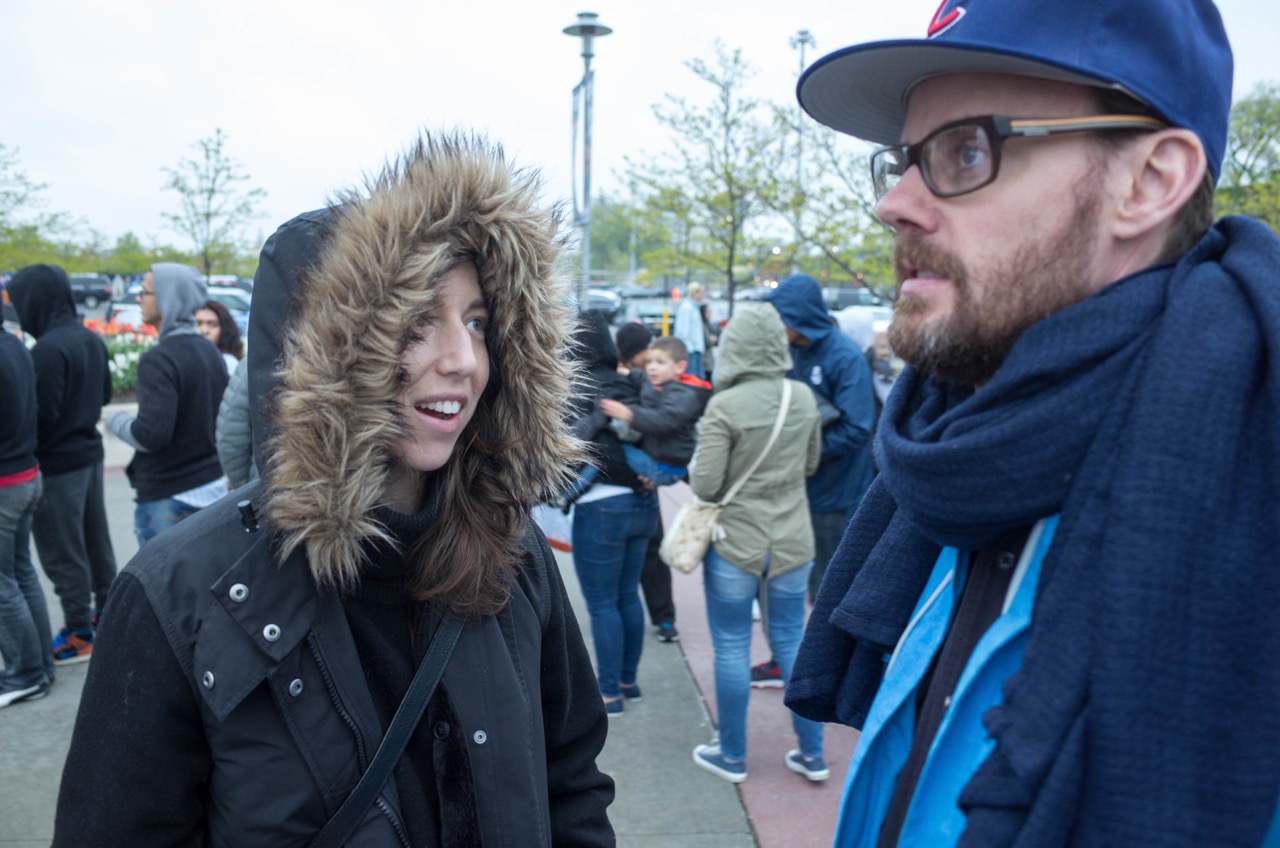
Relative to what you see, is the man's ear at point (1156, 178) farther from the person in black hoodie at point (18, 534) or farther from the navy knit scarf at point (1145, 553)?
the person in black hoodie at point (18, 534)

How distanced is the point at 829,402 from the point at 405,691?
3958 mm

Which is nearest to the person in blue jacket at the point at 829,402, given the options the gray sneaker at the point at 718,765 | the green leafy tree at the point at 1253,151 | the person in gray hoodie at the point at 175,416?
the gray sneaker at the point at 718,765

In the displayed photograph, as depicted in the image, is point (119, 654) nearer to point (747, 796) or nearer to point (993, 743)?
point (993, 743)

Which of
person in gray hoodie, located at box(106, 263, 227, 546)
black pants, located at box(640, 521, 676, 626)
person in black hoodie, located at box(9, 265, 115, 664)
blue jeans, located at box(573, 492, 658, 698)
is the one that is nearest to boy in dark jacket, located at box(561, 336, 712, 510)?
blue jeans, located at box(573, 492, 658, 698)

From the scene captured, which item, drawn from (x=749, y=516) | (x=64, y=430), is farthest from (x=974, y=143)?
(x=64, y=430)

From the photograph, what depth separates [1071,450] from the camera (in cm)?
106

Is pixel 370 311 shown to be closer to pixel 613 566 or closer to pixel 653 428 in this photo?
pixel 653 428

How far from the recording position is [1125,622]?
96cm

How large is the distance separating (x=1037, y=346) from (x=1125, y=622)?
34cm

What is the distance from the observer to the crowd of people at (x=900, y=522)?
96 cm

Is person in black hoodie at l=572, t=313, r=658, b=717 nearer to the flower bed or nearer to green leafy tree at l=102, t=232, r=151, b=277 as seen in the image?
the flower bed

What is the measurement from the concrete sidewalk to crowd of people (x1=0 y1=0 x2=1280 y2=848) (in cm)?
212

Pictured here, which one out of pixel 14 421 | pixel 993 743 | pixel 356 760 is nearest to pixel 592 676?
pixel 356 760

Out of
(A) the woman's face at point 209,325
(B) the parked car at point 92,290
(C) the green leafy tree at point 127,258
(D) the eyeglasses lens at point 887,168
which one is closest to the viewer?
(D) the eyeglasses lens at point 887,168
